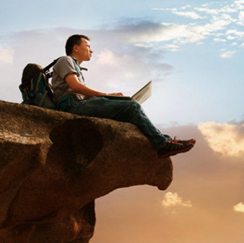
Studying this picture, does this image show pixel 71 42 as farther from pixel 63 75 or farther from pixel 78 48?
pixel 63 75

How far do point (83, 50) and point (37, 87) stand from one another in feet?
3.12

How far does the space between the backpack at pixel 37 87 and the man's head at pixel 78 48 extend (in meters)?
0.31

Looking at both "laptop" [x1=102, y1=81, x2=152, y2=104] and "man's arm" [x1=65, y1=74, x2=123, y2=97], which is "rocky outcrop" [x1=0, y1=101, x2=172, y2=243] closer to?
"man's arm" [x1=65, y1=74, x2=123, y2=97]

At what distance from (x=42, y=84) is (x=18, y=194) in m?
1.59

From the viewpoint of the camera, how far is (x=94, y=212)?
25.4 feet

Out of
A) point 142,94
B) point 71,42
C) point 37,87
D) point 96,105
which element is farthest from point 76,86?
point 142,94

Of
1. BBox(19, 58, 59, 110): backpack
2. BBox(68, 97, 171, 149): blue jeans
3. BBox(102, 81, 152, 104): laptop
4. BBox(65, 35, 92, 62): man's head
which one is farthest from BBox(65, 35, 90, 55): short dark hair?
BBox(102, 81, 152, 104): laptop

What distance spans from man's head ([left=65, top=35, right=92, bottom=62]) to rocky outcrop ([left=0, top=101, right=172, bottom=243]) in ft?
4.10

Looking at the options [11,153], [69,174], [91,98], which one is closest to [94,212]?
[69,174]

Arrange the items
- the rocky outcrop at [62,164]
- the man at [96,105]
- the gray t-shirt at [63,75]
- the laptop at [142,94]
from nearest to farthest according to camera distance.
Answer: the rocky outcrop at [62,164] < the man at [96,105] < the gray t-shirt at [63,75] < the laptop at [142,94]

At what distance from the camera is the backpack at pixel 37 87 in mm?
6570

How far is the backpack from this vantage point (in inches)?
259

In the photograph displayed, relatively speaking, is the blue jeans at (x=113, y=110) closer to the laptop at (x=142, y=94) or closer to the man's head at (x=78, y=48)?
the laptop at (x=142, y=94)

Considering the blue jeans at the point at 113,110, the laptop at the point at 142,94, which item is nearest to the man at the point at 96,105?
the blue jeans at the point at 113,110
